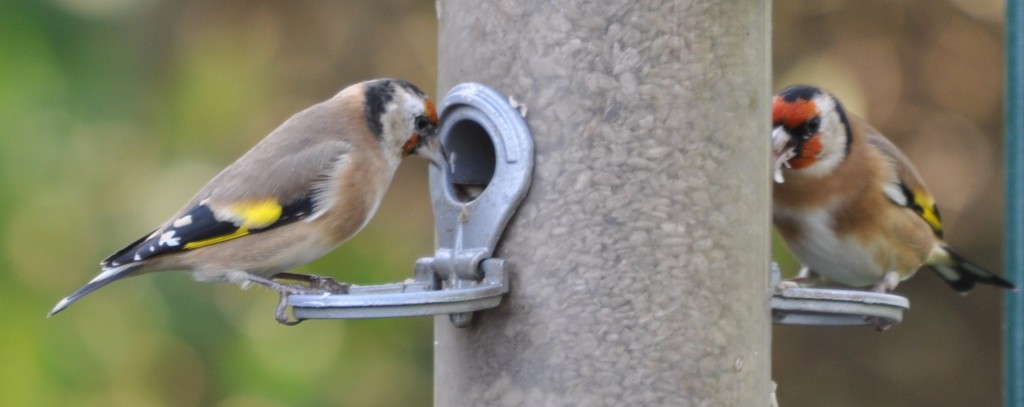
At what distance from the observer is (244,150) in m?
6.90

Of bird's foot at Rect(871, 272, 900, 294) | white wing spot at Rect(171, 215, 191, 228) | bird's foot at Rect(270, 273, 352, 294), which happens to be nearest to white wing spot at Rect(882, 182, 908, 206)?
bird's foot at Rect(871, 272, 900, 294)

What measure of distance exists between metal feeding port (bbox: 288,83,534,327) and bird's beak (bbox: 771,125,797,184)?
1306 millimetres

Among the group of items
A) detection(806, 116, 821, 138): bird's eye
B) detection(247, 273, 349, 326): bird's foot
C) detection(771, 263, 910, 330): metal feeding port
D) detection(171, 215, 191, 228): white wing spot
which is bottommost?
detection(771, 263, 910, 330): metal feeding port

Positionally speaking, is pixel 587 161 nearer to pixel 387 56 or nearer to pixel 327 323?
pixel 327 323

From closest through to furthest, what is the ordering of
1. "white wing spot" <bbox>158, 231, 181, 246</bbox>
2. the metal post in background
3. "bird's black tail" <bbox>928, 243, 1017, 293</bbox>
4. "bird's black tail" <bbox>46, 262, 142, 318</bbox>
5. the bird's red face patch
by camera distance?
the metal post in background
"bird's black tail" <bbox>46, 262, 142, 318</bbox>
"white wing spot" <bbox>158, 231, 181, 246</bbox>
the bird's red face patch
"bird's black tail" <bbox>928, 243, 1017, 293</bbox>

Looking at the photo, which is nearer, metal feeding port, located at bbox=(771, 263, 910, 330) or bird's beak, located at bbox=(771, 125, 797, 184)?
metal feeding port, located at bbox=(771, 263, 910, 330)

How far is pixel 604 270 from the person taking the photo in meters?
4.04

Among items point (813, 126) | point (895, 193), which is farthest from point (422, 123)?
point (895, 193)

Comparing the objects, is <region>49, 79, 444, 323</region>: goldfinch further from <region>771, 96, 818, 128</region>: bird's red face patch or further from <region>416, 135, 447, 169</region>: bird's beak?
<region>771, 96, 818, 128</region>: bird's red face patch

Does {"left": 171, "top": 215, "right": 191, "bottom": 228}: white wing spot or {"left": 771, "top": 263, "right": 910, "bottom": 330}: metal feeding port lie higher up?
{"left": 171, "top": 215, "right": 191, "bottom": 228}: white wing spot

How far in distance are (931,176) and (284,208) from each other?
4.19 m

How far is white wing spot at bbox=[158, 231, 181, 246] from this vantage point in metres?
4.71

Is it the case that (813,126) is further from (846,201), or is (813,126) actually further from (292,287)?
(292,287)

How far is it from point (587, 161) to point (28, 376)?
348 cm
